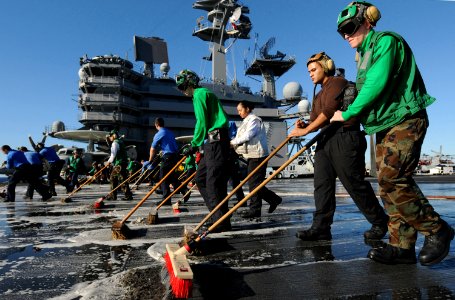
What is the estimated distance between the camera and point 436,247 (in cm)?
207

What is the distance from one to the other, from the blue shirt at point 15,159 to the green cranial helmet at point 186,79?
288 inches

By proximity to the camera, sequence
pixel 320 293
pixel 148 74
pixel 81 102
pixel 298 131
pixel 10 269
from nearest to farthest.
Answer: pixel 320 293
pixel 10 269
pixel 298 131
pixel 81 102
pixel 148 74

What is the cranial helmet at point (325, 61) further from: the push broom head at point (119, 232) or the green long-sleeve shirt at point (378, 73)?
the push broom head at point (119, 232)

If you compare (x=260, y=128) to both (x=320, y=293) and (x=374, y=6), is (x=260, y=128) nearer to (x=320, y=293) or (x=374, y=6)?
(x=374, y=6)

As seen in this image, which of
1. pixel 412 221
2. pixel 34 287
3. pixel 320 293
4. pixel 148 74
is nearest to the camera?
pixel 320 293

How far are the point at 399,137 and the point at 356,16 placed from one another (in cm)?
90

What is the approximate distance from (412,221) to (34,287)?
Result: 224 centimetres

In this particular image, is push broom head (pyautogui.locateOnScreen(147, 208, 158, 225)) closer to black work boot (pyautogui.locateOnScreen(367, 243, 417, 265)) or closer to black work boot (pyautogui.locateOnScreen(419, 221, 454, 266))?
black work boot (pyautogui.locateOnScreen(367, 243, 417, 265))

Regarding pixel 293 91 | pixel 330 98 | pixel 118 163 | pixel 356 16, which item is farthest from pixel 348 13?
pixel 293 91

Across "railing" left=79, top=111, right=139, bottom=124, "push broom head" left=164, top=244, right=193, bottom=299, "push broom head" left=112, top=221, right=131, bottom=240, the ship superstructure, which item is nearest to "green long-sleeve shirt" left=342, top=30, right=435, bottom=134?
"push broom head" left=164, top=244, right=193, bottom=299

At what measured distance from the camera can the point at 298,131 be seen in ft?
10.1

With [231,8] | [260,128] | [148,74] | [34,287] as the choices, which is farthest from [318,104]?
[231,8]

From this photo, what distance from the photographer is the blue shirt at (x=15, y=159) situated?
9.21m

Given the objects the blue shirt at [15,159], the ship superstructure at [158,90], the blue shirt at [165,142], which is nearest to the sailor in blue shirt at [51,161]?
the blue shirt at [15,159]
